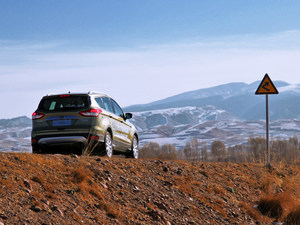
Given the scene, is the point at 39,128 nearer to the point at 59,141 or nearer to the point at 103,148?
the point at 59,141

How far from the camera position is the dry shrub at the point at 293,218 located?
944 cm

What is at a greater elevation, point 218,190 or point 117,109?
point 117,109

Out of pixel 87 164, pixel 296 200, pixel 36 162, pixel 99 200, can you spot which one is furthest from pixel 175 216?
pixel 296 200

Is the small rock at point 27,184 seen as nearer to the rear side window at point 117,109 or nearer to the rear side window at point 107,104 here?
the rear side window at point 107,104

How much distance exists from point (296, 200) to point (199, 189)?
112 inches

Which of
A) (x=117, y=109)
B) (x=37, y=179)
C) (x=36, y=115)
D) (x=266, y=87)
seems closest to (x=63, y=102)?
(x=36, y=115)

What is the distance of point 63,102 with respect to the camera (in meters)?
10.6

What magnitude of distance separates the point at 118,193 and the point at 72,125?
9.59 feet

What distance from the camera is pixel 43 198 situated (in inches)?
260

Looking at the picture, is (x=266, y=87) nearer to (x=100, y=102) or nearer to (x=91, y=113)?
(x=100, y=102)

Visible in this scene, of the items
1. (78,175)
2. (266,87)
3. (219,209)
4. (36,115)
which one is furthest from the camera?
(266,87)

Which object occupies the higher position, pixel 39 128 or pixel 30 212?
pixel 39 128

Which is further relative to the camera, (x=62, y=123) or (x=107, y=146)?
(x=107, y=146)

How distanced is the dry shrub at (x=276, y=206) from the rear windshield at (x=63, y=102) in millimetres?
5178
